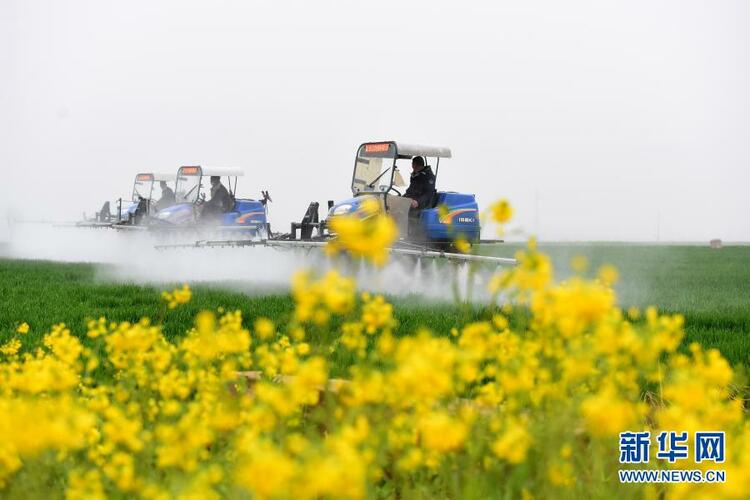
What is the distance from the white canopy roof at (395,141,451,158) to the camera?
1428cm

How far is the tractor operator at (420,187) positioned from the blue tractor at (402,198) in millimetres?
83

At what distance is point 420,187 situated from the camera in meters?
14.4

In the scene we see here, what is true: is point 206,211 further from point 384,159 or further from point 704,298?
point 704,298

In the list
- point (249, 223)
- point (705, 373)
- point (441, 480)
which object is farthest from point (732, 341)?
point (249, 223)

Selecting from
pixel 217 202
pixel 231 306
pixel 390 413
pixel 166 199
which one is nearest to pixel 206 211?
pixel 217 202

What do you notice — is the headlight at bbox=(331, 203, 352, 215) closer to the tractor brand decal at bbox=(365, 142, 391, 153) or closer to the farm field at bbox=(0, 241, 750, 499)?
the tractor brand decal at bbox=(365, 142, 391, 153)

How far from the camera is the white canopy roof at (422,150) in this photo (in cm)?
1428

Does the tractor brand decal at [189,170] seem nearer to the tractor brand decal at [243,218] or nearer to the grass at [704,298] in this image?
the tractor brand decal at [243,218]

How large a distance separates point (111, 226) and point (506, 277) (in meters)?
24.0

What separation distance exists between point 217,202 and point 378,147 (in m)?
8.54

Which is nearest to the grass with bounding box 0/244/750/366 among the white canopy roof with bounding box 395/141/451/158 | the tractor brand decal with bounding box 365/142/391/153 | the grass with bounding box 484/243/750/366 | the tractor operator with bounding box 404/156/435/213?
the grass with bounding box 484/243/750/366

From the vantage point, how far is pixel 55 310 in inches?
371

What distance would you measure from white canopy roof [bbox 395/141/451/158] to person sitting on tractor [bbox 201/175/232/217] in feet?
29.1

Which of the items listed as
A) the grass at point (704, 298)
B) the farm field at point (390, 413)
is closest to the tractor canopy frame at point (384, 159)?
the grass at point (704, 298)
